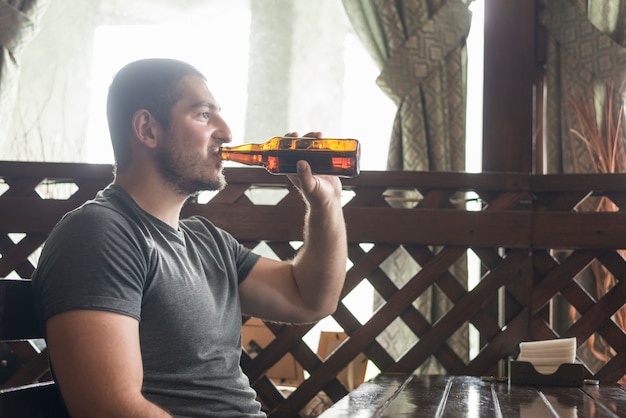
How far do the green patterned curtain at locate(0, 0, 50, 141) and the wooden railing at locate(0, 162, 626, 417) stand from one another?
88 centimetres

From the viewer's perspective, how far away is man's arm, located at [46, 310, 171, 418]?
1.03 meters

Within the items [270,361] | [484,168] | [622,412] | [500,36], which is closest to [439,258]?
[484,168]

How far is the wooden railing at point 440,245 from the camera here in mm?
2211

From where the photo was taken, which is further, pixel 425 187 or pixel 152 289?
pixel 425 187

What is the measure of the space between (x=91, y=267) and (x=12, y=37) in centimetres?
230

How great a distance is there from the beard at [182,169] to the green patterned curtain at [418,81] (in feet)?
4.87

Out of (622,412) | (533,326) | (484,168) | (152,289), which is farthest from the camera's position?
(484,168)

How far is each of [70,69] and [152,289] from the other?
2347 mm

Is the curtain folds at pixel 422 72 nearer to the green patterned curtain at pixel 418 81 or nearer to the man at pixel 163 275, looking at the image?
the green patterned curtain at pixel 418 81

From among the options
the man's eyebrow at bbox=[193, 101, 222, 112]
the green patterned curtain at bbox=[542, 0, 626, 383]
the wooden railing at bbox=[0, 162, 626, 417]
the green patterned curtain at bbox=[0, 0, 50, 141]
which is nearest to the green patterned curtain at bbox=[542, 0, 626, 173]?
the green patterned curtain at bbox=[542, 0, 626, 383]

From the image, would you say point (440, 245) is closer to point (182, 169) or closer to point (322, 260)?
point (322, 260)

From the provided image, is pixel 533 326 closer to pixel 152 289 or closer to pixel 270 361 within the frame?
pixel 270 361

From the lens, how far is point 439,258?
225 centimetres

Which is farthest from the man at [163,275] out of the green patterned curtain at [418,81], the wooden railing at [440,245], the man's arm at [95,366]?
the green patterned curtain at [418,81]
